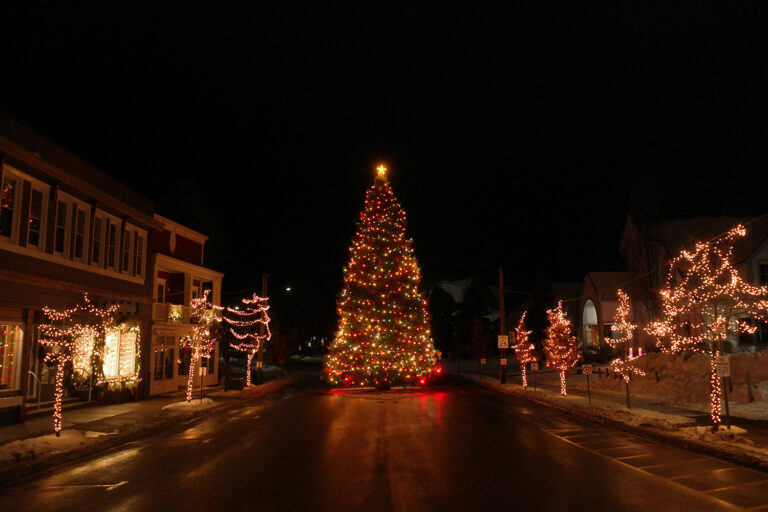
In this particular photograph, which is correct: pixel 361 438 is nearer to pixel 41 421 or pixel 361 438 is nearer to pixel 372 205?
pixel 41 421

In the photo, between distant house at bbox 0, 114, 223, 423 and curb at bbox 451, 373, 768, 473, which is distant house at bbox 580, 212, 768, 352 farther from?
distant house at bbox 0, 114, 223, 423

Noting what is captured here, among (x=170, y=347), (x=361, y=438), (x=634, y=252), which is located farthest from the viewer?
(x=634, y=252)

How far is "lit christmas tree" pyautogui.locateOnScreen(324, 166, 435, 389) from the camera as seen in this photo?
3222 centimetres

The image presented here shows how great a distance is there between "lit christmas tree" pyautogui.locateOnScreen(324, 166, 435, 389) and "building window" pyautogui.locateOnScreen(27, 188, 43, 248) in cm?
1736

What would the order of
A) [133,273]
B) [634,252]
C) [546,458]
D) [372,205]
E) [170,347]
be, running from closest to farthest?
[546,458] < [133,273] < [170,347] < [372,205] < [634,252]

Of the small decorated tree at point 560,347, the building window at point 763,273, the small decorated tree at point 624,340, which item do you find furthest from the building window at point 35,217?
the building window at point 763,273

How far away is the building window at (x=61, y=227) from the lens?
1931 centimetres

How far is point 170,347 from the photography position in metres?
29.1

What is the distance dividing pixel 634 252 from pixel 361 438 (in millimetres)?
34204

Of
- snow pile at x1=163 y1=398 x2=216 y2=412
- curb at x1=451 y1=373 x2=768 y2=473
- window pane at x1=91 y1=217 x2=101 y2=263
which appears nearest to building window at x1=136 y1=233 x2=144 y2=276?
window pane at x1=91 y1=217 x2=101 y2=263

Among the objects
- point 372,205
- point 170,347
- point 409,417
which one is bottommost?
point 409,417

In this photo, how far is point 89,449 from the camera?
13.1 metres

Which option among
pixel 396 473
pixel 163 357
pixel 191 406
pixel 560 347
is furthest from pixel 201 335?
pixel 560 347

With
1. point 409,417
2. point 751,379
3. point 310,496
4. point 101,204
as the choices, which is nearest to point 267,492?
point 310,496
